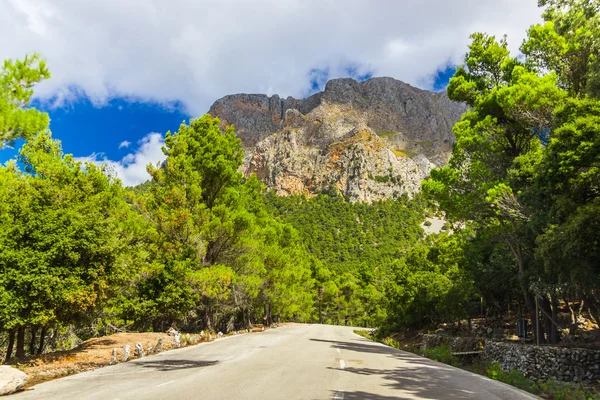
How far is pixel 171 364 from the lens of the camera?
41.1ft

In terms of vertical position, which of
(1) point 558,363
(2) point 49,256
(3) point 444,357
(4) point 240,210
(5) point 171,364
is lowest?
(3) point 444,357

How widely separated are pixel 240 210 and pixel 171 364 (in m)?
12.9

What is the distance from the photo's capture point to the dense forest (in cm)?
1080

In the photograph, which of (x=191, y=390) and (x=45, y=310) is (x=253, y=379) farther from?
(x=45, y=310)

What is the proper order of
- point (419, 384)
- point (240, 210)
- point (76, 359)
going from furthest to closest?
point (240, 210) → point (76, 359) → point (419, 384)

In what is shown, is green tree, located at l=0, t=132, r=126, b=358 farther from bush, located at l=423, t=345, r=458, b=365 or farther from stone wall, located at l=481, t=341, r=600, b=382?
stone wall, located at l=481, t=341, r=600, b=382

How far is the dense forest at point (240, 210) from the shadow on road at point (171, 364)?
2946 millimetres

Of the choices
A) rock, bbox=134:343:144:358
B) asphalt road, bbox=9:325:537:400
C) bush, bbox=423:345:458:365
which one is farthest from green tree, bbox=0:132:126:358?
bush, bbox=423:345:458:365

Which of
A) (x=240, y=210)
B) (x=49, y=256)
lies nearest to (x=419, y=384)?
(x=49, y=256)

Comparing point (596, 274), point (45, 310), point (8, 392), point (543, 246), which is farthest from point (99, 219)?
point (596, 274)

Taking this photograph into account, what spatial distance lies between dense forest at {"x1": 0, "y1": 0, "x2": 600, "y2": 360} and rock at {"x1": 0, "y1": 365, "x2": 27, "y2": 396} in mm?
4362

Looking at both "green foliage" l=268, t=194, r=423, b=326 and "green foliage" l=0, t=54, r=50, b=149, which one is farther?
"green foliage" l=268, t=194, r=423, b=326

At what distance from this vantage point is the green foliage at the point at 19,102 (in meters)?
9.17

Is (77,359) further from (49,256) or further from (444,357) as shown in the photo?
(444,357)
